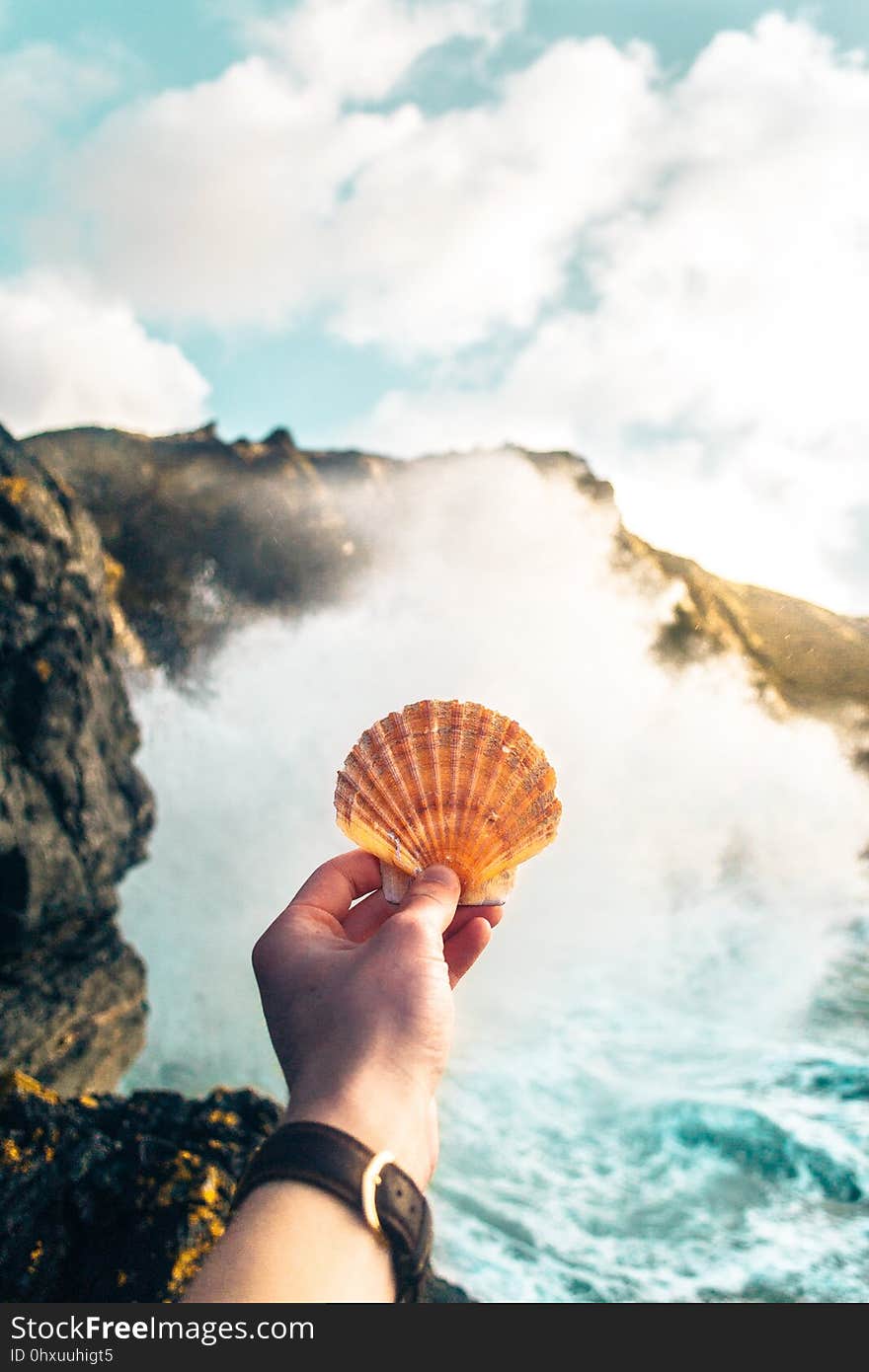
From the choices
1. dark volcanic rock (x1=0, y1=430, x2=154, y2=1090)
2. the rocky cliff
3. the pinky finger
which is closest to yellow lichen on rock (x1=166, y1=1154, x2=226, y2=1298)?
the pinky finger

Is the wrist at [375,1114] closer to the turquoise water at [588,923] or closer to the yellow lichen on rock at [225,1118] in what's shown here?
the yellow lichen on rock at [225,1118]

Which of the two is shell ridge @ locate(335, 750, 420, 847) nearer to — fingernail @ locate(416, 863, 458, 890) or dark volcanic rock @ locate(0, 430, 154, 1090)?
fingernail @ locate(416, 863, 458, 890)

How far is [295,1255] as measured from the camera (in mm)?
1383

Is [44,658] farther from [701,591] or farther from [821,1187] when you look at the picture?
[701,591]

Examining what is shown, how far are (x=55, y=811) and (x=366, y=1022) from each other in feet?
27.3

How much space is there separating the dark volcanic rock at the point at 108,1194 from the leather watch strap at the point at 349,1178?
302 cm

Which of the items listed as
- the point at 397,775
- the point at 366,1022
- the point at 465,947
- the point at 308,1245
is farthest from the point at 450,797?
the point at 308,1245

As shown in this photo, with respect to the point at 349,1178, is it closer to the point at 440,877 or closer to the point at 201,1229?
the point at 440,877

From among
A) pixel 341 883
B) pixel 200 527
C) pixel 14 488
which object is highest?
pixel 200 527

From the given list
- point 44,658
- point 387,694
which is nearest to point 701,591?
point 387,694

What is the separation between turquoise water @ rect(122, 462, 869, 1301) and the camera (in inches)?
348
